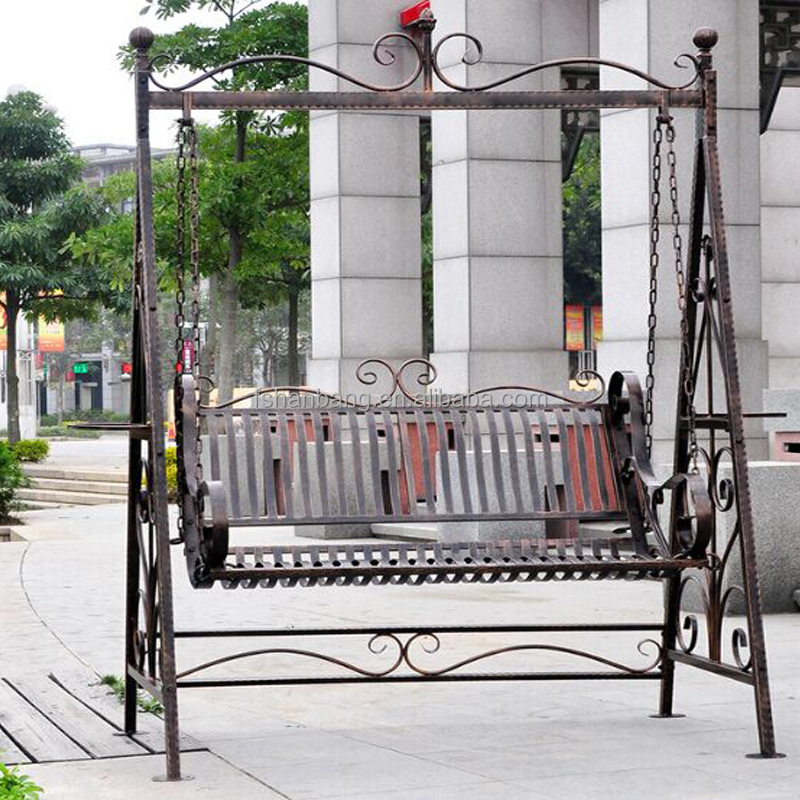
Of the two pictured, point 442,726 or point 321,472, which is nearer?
point 442,726

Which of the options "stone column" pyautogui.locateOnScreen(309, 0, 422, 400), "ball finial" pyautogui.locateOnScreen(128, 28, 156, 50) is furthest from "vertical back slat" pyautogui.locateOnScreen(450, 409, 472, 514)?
"stone column" pyautogui.locateOnScreen(309, 0, 422, 400)

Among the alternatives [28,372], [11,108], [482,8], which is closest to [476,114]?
[482,8]

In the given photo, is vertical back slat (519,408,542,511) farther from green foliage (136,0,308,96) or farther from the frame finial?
green foliage (136,0,308,96)

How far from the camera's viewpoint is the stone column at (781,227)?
79.1ft

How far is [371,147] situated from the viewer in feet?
63.2

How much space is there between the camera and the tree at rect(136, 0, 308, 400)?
3114cm

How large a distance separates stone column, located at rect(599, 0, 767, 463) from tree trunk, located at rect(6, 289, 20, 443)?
27637 mm

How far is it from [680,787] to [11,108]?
131ft

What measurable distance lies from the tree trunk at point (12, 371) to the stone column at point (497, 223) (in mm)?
24222

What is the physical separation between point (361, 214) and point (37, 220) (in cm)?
2432

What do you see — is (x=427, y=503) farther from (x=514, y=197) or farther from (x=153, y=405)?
(x=514, y=197)

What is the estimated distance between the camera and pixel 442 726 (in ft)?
23.3

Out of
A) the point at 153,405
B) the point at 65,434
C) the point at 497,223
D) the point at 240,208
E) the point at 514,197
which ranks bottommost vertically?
the point at 65,434

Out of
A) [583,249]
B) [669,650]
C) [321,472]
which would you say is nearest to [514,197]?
[321,472]
